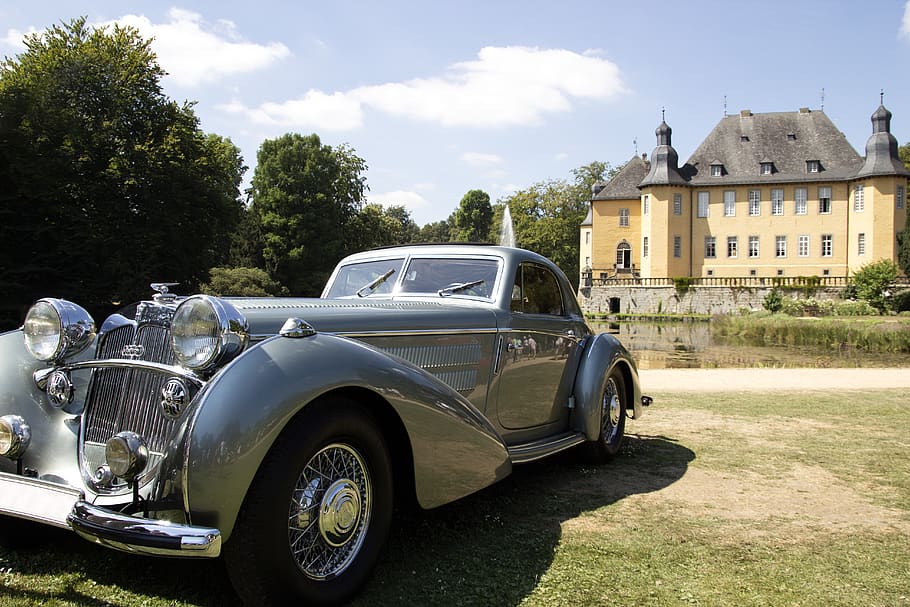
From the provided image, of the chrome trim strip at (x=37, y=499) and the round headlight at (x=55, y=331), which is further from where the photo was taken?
the round headlight at (x=55, y=331)

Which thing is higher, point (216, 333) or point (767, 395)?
point (216, 333)

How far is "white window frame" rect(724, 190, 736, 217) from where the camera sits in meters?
57.6

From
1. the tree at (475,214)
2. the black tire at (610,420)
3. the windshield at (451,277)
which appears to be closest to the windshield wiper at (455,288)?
A: the windshield at (451,277)

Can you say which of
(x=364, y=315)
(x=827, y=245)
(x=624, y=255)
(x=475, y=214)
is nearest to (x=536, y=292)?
(x=364, y=315)

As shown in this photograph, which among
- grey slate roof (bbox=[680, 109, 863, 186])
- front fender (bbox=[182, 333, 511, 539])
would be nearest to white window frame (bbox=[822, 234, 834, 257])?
grey slate roof (bbox=[680, 109, 863, 186])

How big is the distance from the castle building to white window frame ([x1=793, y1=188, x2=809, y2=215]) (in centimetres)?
8

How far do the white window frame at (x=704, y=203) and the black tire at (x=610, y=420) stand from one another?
56.6 metres

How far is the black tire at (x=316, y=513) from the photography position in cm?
260

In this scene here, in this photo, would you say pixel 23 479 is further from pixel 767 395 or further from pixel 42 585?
pixel 767 395

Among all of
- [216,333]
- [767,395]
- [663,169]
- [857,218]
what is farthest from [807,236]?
[216,333]

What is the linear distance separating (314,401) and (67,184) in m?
27.6

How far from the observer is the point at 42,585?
10.1 feet

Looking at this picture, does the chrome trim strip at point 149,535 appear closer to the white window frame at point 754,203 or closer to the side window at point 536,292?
the side window at point 536,292

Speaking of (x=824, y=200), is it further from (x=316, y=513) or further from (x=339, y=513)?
(x=316, y=513)
